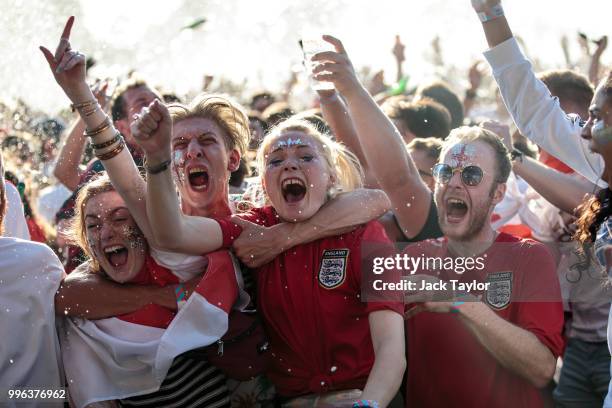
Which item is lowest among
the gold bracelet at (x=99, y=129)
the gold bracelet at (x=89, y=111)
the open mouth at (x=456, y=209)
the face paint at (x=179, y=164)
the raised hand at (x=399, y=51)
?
the open mouth at (x=456, y=209)

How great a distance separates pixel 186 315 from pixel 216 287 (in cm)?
14

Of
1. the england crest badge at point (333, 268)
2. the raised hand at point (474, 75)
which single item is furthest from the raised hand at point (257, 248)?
the raised hand at point (474, 75)

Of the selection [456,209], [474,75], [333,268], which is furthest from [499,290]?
[474,75]

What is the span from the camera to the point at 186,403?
3176mm

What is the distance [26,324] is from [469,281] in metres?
1.63

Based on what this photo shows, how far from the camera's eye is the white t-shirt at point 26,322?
3209 millimetres

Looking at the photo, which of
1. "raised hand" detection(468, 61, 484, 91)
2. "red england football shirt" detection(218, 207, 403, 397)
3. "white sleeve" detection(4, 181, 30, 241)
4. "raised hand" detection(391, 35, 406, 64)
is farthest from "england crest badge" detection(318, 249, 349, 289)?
"raised hand" detection(391, 35, 406, 64)

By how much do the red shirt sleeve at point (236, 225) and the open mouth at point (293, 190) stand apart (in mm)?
128

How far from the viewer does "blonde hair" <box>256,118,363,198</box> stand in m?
3.55

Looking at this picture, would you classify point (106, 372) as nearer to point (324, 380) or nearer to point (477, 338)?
point (324, 380)

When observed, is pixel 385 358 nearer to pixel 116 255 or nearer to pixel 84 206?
pixel 116 255

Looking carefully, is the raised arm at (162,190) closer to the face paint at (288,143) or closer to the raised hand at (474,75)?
the face paint at (288,143)

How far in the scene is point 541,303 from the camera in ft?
10.8

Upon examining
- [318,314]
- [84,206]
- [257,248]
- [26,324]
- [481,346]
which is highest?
[84,206]
